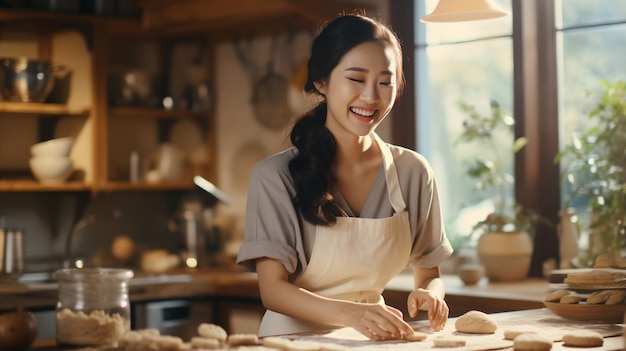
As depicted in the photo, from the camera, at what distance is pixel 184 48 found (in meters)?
5.20

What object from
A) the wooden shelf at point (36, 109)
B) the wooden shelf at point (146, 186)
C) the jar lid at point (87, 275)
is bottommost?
the jar lid at point (87, 275)

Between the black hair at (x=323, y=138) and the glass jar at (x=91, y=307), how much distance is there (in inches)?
19.0

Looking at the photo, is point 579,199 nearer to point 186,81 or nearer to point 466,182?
point 466,182

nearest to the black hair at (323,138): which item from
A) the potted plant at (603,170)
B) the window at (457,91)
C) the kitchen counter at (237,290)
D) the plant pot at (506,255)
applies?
the kitchen counter at (237,290)

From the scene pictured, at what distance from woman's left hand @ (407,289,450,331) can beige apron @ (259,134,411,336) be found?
0.54ft

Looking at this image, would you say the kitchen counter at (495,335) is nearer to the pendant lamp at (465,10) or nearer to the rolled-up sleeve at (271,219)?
the rolled-up sleeve at (271,219)

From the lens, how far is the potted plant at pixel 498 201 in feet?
12.9

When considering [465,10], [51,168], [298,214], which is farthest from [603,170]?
[51,168]

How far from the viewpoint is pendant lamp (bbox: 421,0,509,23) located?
2.70 m

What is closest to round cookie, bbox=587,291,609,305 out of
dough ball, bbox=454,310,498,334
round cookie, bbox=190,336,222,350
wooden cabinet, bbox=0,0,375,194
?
dough ball, bbox=454,310,498,334

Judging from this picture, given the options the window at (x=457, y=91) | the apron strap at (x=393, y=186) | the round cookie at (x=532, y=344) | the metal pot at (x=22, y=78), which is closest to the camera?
the round cookie at (x=532, y=344)

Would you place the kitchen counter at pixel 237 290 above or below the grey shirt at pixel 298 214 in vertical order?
below

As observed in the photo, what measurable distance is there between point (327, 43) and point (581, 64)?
1884mm

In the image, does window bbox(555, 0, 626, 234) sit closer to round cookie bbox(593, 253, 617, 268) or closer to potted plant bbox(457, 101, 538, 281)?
potted plant bbox(457, 101, 538, 281)
